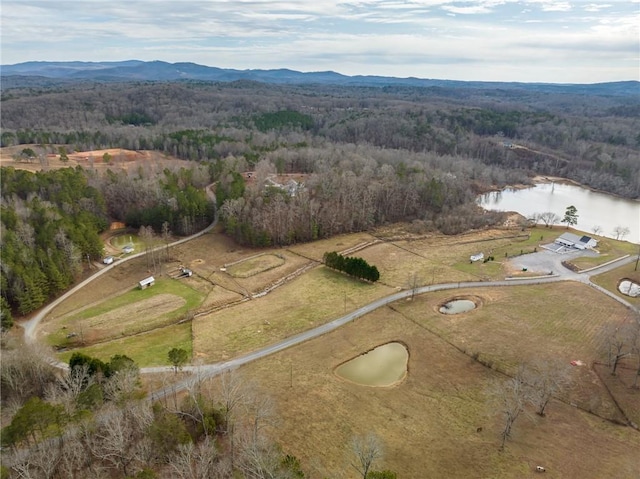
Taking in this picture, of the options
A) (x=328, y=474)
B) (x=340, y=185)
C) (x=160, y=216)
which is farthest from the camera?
(x=340, y=185)

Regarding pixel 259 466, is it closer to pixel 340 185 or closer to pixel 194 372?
pixel 194 372

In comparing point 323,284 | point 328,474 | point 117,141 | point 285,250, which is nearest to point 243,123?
point 117,141

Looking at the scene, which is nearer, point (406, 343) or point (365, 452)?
point (365, 452)

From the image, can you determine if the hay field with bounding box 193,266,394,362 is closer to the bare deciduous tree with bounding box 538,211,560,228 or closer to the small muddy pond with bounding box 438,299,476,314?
the small muddy pond with bounding box 438,299,476,314

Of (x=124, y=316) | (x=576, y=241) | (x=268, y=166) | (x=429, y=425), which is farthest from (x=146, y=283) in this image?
(x=576, y=241)

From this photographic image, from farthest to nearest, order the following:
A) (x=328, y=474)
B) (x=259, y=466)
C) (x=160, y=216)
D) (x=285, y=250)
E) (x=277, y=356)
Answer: (x=160, y=216)
(x=285, y=250)
(x=277, y=356)
(x=328, y=474)
(x=259, y=466)

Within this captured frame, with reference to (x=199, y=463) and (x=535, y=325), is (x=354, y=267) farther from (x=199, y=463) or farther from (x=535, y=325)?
(x=199, y=463)

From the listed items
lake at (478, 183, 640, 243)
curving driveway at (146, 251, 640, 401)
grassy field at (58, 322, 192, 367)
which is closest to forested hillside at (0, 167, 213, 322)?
grassy field at (58, 322, 192, 367)
